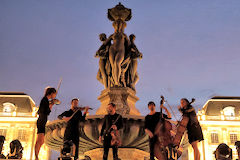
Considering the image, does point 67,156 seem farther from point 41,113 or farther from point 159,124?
point 159,124

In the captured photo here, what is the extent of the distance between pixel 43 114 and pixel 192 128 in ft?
9.51

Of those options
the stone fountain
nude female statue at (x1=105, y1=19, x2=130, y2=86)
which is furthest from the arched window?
nude female statue at (x1=105, y1=19, x2=130, y2=86)

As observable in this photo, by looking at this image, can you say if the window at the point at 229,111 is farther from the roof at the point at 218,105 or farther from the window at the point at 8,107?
the window at the point at 8,107

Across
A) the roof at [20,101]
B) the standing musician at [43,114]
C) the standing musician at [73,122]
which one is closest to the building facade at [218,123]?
the roof at [20,101]

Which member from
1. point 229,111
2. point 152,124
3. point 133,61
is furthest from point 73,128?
point 229,111

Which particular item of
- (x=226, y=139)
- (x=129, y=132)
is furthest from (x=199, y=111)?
(x=129, y=132)

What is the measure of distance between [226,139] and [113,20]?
4214cm

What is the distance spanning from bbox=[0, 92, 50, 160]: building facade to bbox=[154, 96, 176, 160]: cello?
41.8 metres

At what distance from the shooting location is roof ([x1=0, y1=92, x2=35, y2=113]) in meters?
52.8

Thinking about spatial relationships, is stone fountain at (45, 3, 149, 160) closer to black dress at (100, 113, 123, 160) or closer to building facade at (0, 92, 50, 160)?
black dress at (100, 113, 123, 160)

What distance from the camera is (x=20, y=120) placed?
51.2 metres

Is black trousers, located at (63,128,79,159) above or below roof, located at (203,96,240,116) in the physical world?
below

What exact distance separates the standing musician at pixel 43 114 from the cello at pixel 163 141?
217cm

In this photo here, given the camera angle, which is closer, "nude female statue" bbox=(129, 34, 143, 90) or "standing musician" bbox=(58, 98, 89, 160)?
"standing musician" bbox=(58, 98, 89, 160)
